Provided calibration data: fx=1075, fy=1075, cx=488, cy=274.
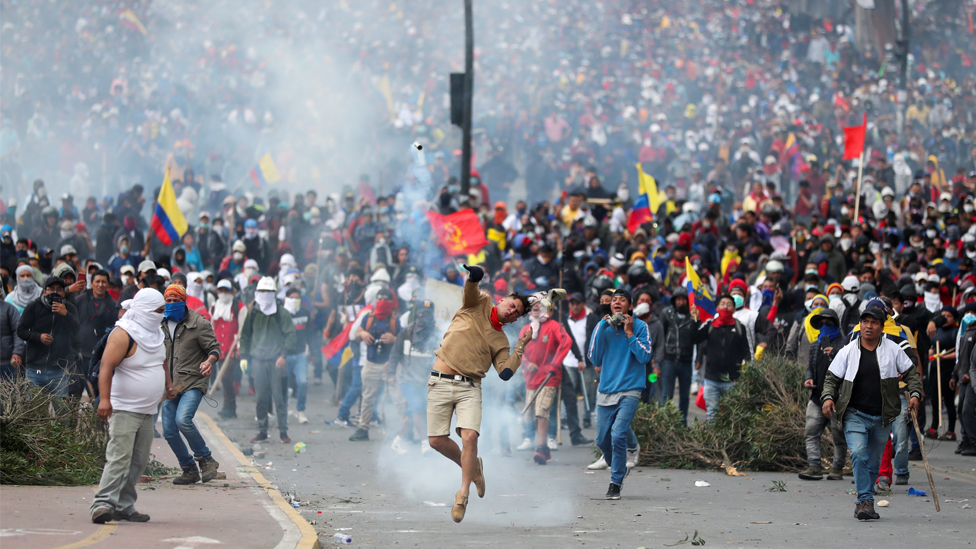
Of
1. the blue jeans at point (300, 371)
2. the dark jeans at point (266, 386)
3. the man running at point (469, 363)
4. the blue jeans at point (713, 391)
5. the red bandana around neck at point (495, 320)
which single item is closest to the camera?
the man running at point (469, 363)

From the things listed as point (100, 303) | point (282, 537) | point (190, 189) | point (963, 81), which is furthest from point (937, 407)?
point (963, 81)

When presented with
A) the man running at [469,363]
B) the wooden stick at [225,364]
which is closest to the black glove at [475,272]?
the man running at [469,363]

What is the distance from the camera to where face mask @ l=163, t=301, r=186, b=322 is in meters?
9.08

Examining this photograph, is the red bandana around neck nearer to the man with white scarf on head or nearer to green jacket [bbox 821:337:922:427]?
the man with white scarf on head

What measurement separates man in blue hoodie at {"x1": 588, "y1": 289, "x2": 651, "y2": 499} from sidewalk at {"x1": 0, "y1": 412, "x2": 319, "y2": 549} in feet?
9.07

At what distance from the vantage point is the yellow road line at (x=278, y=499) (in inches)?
260

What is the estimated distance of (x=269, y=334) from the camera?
12.3m

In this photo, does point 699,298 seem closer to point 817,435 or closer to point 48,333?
point 817,435

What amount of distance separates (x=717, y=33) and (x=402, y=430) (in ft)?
85.1

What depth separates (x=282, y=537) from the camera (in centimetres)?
670

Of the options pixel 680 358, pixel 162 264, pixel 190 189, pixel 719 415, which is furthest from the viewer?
pixel 190 189

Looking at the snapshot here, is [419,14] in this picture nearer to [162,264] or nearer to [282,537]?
[162,264]

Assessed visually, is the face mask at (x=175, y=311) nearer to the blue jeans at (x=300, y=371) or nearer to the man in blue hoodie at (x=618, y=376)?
the man in blue hoodie at (x=618, y=376)

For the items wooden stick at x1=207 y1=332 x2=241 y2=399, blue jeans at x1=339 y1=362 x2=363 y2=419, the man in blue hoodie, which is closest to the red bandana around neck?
the man in blue hoodie
